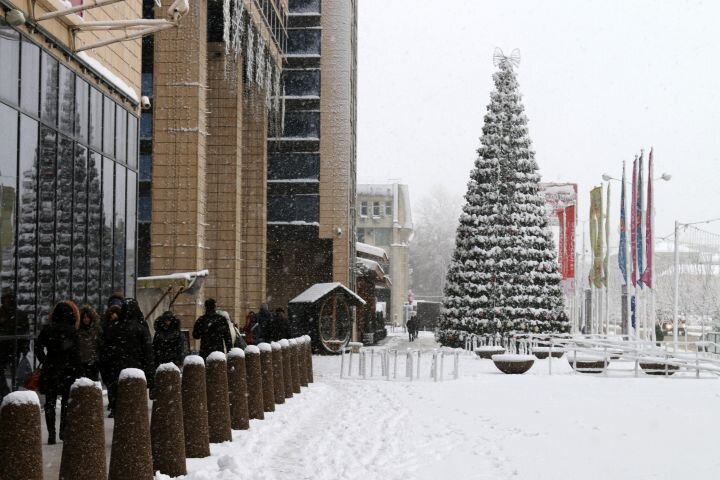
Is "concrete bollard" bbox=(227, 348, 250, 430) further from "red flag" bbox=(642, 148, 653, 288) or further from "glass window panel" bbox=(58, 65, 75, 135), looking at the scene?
"red flag" bbox=(642, 148, 653, 288)

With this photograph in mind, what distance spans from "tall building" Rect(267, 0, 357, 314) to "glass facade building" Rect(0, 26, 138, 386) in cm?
3246

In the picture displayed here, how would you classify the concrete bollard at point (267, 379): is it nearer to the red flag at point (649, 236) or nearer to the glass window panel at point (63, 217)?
the glass window panel at point (63, 217)

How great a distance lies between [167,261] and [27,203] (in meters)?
18.7

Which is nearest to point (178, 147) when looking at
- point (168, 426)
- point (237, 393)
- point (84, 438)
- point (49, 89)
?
point (49, 89)

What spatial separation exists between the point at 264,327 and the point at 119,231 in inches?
232

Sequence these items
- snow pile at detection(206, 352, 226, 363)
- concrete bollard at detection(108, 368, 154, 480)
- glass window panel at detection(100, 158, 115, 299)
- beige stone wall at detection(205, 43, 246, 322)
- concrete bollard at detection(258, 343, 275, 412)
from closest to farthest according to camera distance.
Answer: concrete bollard at detection(108, 368, 154, 480)
snow pile at detection(206, 352, 226, 363)
concrete bollard at detection(258, 343, 275, 412)
glass window panel at detection(100, 158, 115, 299)
beige stone wall at detection(205, 43, 246, 322)

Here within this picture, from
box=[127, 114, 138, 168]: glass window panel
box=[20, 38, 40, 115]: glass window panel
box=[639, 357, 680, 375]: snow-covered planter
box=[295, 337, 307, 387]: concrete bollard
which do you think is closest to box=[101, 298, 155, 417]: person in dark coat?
box=[20, 38, 40, 115]: glass window panel

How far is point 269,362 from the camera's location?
18.2 metres

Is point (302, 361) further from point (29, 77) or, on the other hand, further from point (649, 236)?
point (649, 236)

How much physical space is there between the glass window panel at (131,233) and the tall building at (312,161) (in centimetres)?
3128

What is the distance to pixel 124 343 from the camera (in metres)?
14.6

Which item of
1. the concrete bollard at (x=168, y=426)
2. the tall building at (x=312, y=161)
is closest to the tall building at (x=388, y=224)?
the tall building at (x=312, y=161)

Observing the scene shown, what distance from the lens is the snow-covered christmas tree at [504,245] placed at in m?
45.7

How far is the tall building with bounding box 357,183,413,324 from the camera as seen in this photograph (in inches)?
4598
